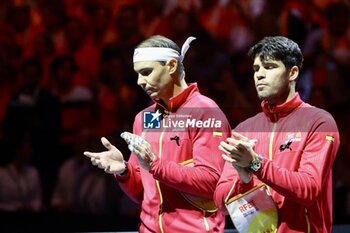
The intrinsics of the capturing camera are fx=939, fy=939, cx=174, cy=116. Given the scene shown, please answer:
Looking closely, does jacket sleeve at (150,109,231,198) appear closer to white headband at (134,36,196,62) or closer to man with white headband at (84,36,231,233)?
man with white headband at (84,36,231,233)

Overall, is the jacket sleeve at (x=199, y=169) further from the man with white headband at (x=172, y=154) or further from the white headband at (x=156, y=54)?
the white headband at (x=156, y=54)

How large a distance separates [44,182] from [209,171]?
248cm

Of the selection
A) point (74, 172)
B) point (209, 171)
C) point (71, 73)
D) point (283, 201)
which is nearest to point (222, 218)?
point (209, 171)

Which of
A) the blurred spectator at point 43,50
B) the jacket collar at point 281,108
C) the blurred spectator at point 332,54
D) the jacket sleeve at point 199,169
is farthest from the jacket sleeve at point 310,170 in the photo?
the blurred spectator at point 43,50

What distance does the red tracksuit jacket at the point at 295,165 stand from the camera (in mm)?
3346

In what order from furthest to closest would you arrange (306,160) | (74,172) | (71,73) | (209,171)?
(71,73) → (74,172) → (209,171) → (306,160)

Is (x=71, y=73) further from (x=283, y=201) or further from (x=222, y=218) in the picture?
(x=283, y=201)

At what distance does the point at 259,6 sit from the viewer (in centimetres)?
676

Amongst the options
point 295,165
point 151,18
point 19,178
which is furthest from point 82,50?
point 295,165

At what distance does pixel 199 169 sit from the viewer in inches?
152

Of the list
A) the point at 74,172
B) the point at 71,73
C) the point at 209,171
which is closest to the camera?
the point at 209,171

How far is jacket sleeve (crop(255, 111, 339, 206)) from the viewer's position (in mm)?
3320

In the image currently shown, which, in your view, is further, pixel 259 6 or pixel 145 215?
pixel 259 6
